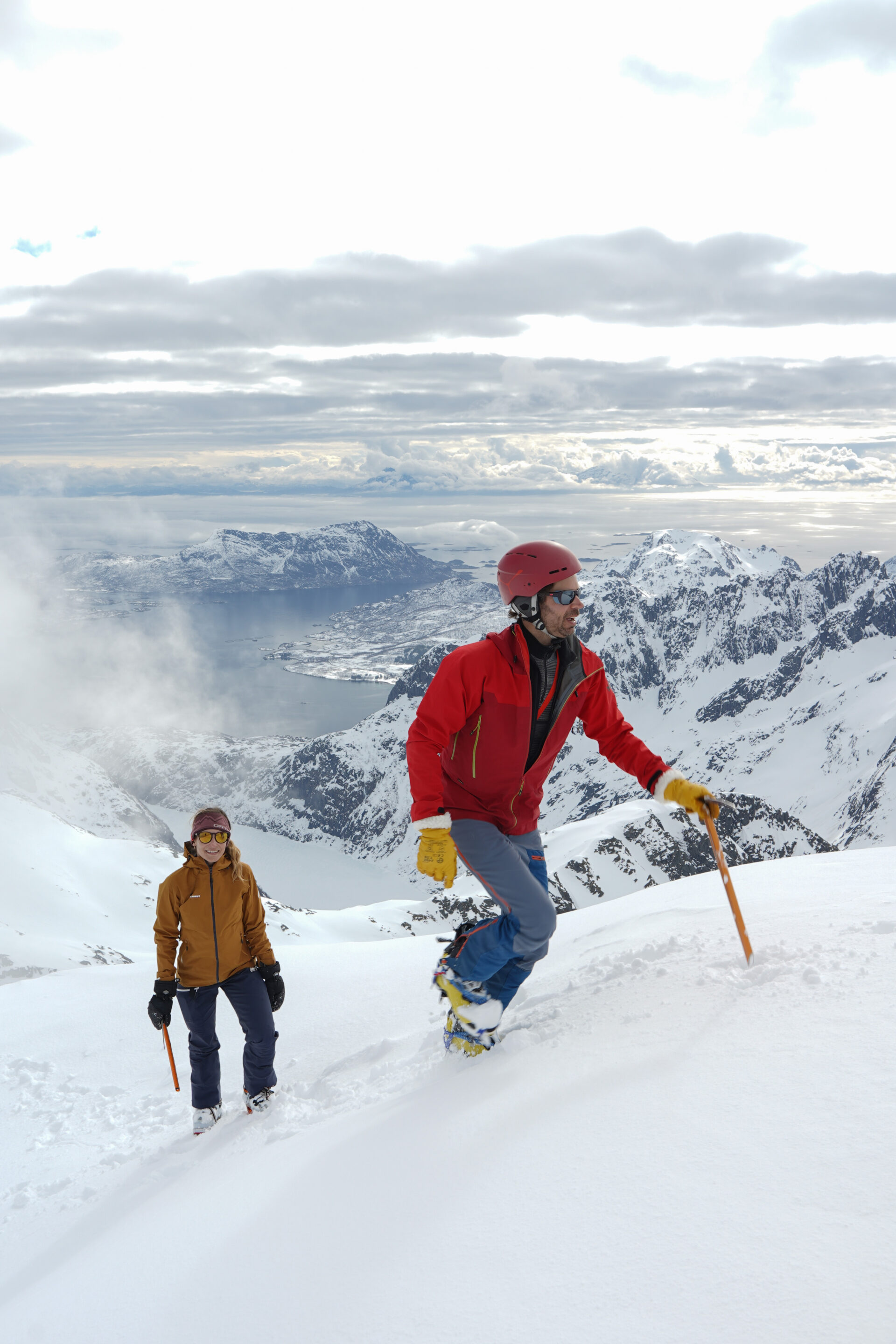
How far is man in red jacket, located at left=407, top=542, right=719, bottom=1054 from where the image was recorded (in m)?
5.00

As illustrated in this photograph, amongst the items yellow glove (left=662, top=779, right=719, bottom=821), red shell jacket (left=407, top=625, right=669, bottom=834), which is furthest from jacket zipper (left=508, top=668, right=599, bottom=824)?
yellow glove (left=662, top=779, right=719, bottom=821)

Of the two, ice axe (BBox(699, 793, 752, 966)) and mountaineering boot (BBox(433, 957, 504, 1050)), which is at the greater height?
ice axe (BBox(699, 793, 752, 966))

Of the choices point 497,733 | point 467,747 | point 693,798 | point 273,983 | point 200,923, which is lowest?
point 273,983

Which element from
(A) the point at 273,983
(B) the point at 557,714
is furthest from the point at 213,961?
(B) the point at 557,714

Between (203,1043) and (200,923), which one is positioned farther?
(203,1043)

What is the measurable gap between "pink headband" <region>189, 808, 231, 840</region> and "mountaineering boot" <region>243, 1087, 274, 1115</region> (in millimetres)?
2236

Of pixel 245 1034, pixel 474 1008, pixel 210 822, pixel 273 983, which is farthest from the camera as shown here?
pixel 273 983

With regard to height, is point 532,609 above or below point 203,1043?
above

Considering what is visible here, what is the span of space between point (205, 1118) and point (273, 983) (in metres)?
1.16

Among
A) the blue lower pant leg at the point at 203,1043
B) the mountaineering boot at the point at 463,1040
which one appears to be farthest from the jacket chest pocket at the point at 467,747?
the blue lower pant leg at the point at 203,1043

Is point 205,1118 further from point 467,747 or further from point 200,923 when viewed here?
point 467,747

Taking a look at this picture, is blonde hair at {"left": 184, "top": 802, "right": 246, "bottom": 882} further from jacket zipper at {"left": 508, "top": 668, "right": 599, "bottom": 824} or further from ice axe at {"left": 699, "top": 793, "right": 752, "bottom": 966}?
ice axe at {"left": 699, "top": 793, "right": 752, "bottom": 966}

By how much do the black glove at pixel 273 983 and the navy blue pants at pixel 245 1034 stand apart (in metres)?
0.08

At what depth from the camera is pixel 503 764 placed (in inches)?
209
